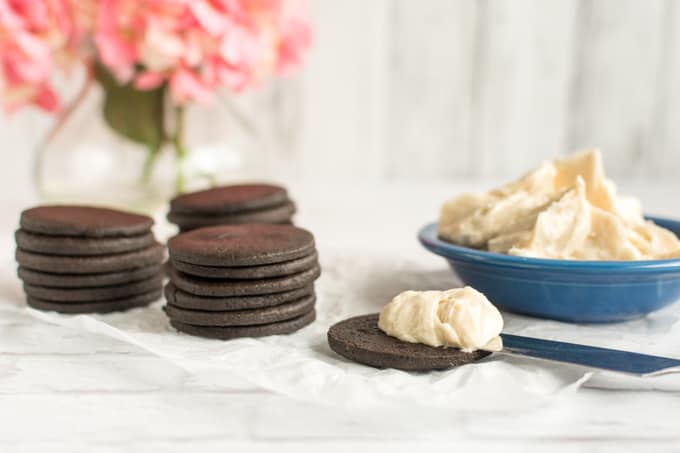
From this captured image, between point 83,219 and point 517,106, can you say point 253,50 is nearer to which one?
point 83,219

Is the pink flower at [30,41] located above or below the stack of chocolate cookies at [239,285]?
above

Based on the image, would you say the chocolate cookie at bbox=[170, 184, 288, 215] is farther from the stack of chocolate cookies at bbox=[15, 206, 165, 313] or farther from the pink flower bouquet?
the pink flower bouquet

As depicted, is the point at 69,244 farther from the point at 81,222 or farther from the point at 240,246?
the point at 240,246

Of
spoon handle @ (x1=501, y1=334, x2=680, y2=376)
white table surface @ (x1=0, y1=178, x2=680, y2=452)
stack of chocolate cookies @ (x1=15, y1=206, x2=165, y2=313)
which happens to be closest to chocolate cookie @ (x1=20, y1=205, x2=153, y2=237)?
stack of chocolate cookies @ (x1=15, y1=206, x2=165, y2=313)

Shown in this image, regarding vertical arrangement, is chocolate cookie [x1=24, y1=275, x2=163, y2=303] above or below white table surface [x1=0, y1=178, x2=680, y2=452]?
above

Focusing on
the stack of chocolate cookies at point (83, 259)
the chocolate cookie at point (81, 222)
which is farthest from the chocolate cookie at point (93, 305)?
the chocolate cookie at point (81, 222)

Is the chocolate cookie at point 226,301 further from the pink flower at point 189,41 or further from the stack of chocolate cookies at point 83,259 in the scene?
the pink flower at point 189,41

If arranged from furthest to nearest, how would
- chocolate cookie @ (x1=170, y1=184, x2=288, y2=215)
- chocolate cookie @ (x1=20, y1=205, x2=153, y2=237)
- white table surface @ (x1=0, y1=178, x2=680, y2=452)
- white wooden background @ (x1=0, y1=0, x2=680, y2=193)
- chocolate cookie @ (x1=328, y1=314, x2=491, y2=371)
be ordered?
white wooden background @ (x1=0, y1=0, x2=680, y2=193), chocolate cookie @ (x1=170, y1=184, x2=288, y2=215), chocolate cookie @ (x1=20, y1=205, x2=153, y2=237), chocolate cookie @ (x1=328, y1=314, x2=491, y2=371), white table surface @ (x1=0, y1=178, x2=680, y2=452)
